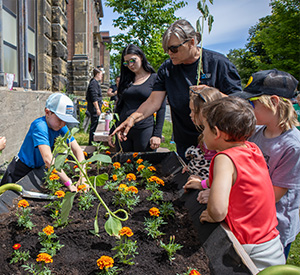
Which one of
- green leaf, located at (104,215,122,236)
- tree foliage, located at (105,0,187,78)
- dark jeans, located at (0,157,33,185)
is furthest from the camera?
tree foliage, located at (105,0,187,78)

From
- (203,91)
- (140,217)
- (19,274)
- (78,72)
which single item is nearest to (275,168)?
(203,91)

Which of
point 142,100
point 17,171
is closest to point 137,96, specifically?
point 142,100

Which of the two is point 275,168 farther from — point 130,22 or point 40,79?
point 130,22

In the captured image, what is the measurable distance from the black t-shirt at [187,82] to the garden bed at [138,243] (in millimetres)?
720

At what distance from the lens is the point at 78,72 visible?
473 inches

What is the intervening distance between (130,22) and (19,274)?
54.2 feet

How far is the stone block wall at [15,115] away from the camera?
3904mm

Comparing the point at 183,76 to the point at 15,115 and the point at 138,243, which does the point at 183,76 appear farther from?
the point at 15,115

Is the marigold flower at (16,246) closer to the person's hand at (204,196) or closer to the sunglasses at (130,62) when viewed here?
the person's hand at (204,196)

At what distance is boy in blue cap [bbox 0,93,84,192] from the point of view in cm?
199

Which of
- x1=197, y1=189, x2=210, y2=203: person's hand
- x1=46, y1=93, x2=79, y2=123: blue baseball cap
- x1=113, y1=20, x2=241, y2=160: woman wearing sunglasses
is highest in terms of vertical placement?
x1=113, y1=20, x2=241, y2=160: woman wearing sunglasses

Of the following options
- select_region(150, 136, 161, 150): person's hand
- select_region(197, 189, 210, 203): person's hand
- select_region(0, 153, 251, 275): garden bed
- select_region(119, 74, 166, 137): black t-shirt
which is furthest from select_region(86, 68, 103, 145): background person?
select_region(197, 189, 210, 203): person's hand

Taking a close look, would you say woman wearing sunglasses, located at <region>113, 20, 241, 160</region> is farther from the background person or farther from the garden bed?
the background person

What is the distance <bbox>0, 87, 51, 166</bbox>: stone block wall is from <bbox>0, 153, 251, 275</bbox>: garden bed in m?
2.72
